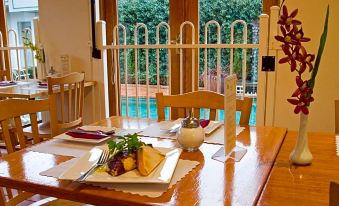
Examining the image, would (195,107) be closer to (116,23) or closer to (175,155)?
(175,155)

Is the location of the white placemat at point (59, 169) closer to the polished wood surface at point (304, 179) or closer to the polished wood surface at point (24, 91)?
the polished wood surface at point (304, 179)

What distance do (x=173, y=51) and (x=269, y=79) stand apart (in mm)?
891

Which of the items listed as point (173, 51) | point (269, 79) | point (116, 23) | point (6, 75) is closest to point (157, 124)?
point (269, 79)

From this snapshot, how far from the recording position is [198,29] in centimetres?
297

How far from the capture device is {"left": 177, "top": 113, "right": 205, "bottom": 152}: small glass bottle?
47.6 inches

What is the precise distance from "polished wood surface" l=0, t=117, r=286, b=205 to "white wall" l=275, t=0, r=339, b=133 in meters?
1.30

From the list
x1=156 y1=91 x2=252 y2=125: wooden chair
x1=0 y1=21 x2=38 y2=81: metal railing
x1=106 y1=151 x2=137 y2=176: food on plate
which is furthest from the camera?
x1=0 y1=21 x2=38 y2=81: metal railing

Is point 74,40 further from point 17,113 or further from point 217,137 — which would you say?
point 217,137

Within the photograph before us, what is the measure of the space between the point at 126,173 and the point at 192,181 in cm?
18

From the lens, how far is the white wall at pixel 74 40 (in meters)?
3.19

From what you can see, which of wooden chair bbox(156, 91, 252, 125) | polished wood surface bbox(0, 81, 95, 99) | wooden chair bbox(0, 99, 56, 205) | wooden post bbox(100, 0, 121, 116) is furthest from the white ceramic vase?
wooden post bbox(100, 0, 121, 116)

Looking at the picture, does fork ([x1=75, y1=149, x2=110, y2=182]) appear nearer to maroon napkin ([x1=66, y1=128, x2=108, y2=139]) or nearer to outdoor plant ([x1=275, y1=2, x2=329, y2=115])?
maroon napkin ([x1=66, y1=128, x2=108, y2=139])

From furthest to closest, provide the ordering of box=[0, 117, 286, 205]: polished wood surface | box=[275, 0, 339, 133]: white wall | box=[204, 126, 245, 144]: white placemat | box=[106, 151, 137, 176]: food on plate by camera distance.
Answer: box=[275, 0, 339, 133]: white wall
box=[204, 126, 245, 144]: white placemat
box=[106, 151, 137, 176]: food on plate
box=[0, 117, 286, 205]: polished wood surface

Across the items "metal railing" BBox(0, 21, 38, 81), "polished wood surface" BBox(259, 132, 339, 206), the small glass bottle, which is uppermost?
"metal railing" BBox(0, 21, 38, 81)
